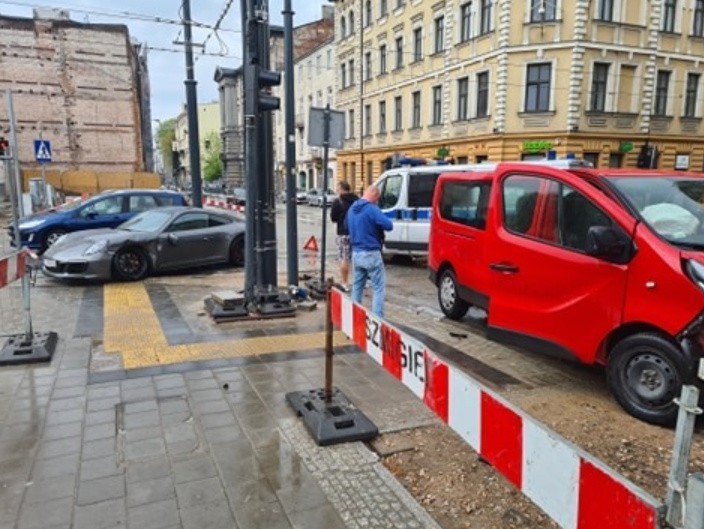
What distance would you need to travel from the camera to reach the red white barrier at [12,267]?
540 cm

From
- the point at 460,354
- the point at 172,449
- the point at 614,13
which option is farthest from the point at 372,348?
the point at 614,13

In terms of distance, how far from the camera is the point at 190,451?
381 centimetres

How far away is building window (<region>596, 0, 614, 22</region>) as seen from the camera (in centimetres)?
2702

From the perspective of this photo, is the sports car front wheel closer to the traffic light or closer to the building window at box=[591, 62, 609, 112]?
the traffic light

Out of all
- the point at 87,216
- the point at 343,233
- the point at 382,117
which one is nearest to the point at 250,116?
the point at 343,233

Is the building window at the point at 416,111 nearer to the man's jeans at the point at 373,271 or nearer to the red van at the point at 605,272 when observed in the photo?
the man's jeans at the point at 373,271

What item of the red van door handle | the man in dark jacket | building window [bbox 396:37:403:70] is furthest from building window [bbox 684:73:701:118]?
the red van door handle

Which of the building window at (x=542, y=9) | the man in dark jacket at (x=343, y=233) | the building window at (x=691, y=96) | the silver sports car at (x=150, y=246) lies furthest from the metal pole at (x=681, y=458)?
the building window at (x=691, y=96)

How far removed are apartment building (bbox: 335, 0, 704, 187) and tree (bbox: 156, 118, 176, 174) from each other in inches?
3423

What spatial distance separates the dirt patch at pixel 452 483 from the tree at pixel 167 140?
114 m

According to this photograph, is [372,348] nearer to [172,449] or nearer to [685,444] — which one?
[172,449]

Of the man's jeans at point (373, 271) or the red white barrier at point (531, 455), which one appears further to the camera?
the man's jeans at point (373, 271)

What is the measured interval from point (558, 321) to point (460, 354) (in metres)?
1.37

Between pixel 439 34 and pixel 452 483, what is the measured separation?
33109mm
